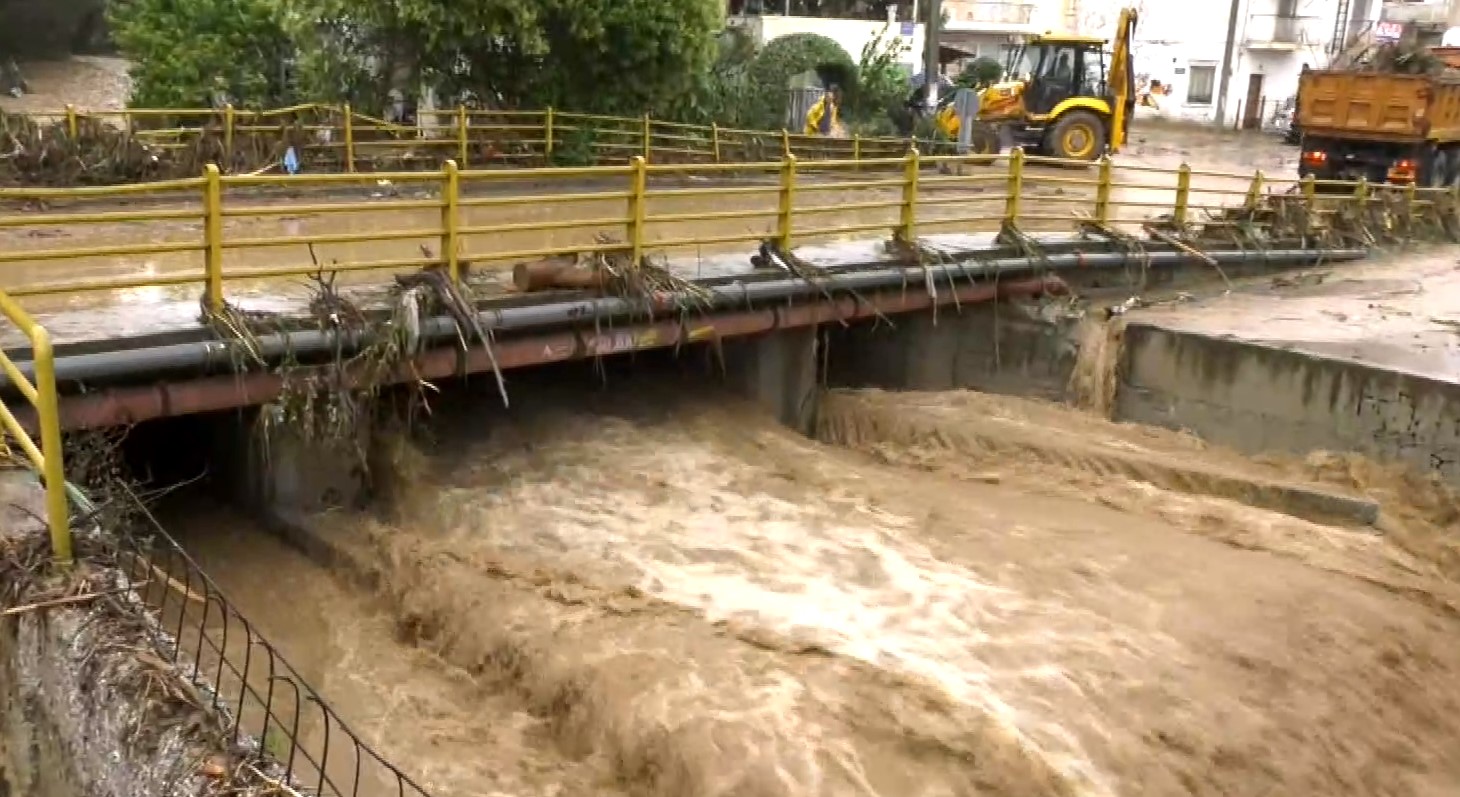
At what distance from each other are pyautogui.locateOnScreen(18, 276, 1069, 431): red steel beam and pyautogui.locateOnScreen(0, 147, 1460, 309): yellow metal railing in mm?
596

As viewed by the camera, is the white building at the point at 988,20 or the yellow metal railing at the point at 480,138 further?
the white building at the point at 988,20

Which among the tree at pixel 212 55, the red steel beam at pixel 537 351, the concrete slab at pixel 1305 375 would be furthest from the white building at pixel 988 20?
the red steel beam at pixel 537 351

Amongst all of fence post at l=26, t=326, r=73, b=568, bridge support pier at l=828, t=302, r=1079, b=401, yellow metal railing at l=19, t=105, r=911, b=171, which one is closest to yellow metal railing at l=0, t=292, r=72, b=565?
fence post at l=26, t=326, r=73, b=568

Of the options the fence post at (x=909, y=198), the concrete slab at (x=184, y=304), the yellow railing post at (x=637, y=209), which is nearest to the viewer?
the concrete slab at (x=184, y=304)

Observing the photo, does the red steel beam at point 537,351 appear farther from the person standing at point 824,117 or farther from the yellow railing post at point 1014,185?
the person standing at point 824,117

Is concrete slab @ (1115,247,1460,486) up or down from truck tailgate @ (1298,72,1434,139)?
down

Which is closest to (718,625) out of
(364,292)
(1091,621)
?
(1091,621)

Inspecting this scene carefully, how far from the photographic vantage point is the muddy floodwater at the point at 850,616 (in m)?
7.40

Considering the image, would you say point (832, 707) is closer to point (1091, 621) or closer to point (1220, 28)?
point (1091, 621)

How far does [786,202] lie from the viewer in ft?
38.2

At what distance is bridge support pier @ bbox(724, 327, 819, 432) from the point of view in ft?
41.4

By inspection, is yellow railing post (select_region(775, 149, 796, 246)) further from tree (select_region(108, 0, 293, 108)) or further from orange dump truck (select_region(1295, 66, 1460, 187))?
orange dump truck (select_region(1295, 66, 1460, 187))

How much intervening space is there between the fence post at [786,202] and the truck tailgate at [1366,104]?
14.9 meters

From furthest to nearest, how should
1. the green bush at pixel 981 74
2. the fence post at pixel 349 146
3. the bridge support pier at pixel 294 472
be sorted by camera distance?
the green bush at pixel 981 74
the fence post at pixel 349 146
the bridge support pier at pixel 294 472
